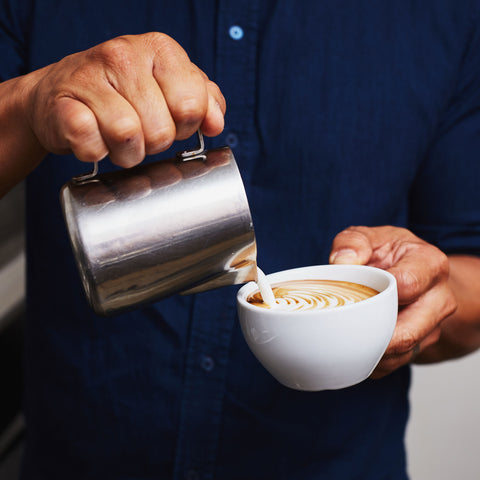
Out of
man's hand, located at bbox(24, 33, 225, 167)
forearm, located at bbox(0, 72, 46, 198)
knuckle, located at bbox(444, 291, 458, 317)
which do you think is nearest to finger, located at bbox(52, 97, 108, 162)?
man's hand, located at bbox(24, 33, 225, 167)

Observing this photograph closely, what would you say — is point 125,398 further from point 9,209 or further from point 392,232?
point 9,209

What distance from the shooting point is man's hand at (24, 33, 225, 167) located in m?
0.45

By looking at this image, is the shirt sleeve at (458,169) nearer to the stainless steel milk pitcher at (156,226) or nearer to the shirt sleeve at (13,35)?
the stainless steel milk pitcher at (156,226)

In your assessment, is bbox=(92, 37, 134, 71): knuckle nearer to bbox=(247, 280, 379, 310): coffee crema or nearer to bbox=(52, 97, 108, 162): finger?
bbox=(52, 97, 108, 162): finger

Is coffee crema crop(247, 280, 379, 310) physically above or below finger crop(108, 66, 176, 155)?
below

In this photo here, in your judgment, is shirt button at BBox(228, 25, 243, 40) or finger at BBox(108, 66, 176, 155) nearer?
finger at BBox(108, 66, 176, 155)

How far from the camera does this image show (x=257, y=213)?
85 cm

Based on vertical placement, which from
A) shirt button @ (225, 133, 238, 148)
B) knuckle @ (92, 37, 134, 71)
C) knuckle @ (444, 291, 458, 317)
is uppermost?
knuckle @ (92, 37, 134, 71)

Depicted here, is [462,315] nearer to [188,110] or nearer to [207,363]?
[207,363]

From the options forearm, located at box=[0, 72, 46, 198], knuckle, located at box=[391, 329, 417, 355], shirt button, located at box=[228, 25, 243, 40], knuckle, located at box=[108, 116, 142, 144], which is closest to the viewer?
knuckle, located at box=[108, 116, 142, 144]

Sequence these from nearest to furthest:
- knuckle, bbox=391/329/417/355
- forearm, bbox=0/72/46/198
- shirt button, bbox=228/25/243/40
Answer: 1. forearm, bbox=0/72/46/198
2. knuckle, bbox=391/329/417/355
3. shirt button, bbox=228/25/243/40

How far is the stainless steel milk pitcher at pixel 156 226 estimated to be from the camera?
1.58ft

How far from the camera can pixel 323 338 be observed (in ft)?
1.73

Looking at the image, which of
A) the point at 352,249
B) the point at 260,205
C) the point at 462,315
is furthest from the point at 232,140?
the point at 462,315
